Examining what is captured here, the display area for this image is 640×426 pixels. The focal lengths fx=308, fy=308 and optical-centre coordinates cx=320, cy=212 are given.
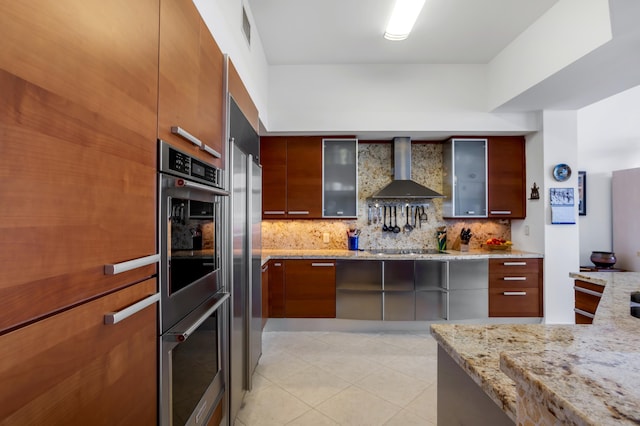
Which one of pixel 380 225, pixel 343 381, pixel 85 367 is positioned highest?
pixel 380 225

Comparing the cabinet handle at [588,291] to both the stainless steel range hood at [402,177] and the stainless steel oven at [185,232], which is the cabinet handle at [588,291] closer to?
the stainless steel range hood at [402,177]

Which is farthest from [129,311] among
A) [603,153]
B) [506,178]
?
[603,153]

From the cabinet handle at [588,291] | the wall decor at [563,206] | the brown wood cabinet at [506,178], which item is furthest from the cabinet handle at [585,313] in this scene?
the brown wood cabinet at [506,178]

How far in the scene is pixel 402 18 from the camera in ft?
8.39

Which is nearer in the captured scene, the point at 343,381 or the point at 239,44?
the point at 239,44

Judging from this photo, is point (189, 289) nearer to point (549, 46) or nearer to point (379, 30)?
point (379, 30)

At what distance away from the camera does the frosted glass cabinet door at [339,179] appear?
3748mm

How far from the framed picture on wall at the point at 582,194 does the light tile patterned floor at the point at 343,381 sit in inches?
124

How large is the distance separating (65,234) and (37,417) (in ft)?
1.13

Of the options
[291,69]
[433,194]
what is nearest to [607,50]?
[433,194]

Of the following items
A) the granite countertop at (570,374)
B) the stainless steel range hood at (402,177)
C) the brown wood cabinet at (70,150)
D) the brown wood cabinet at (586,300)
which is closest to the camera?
the granite countertop at (570,374)

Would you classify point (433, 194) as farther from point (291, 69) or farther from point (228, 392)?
point (228, 392)

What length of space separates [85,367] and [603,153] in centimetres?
616

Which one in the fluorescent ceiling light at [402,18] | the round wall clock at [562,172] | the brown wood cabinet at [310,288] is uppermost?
the fluorescent ceiling light at [402,18]
